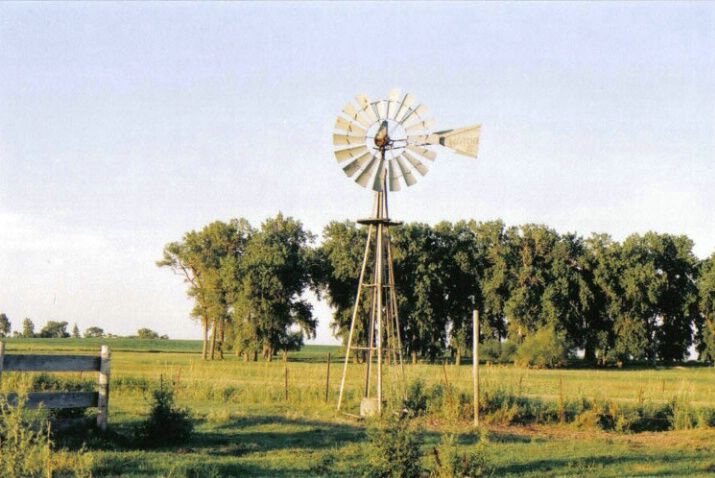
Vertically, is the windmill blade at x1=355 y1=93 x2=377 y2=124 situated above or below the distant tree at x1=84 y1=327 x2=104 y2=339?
above

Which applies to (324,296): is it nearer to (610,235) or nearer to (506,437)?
(610,235)

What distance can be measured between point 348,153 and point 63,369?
9668 mm

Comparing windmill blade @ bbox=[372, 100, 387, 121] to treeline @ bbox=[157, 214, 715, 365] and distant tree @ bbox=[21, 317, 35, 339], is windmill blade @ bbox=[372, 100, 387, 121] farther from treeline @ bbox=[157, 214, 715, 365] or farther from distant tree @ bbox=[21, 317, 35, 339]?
distant tree @ bbox=[21, 317, 35, 339]

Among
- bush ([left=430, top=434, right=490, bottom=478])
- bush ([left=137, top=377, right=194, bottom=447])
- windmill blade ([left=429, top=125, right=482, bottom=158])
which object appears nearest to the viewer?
bush ([left=430, top=434, right=490, bottom=478])

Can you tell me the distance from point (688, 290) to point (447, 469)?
6478cm

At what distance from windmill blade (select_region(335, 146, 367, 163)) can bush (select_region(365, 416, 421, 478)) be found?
10660 mm

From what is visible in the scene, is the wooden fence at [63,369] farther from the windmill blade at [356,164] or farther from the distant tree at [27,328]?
the distant tree at [27,328]

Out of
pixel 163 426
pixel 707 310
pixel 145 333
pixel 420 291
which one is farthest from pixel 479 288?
pixel 145 333

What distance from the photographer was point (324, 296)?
66.8 m

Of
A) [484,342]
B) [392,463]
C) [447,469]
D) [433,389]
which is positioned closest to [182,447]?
[392,463]

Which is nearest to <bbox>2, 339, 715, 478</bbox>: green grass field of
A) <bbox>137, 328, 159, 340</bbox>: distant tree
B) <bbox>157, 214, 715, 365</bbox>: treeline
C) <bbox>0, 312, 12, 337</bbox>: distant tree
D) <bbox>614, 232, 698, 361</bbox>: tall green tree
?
<bbox>157, 214, 715, 365</bbox>: treeline

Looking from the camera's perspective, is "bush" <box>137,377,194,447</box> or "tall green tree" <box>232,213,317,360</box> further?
"tall green tree" <box>232,213,317,360</box>

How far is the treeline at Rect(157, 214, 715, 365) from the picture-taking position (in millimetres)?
60719

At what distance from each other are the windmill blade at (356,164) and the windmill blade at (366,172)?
12 centimetres
